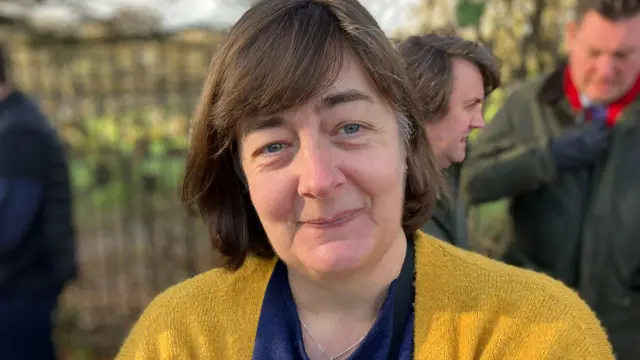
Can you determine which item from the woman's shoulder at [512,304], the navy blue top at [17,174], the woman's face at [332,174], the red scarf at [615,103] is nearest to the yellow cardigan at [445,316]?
the woman's shoulder at [512,304]

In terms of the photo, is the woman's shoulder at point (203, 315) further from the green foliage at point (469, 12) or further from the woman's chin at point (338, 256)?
the green foliage at point (469, 12)

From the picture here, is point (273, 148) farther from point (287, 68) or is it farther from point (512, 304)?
point (512, 304)

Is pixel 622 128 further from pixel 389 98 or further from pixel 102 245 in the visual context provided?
pixel 102 245

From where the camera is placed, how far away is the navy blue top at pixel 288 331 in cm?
145

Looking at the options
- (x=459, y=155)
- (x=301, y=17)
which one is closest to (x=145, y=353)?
(x=301, y=17)

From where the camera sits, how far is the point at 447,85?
196 cm

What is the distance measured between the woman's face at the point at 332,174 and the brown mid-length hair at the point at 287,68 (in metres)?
0.03

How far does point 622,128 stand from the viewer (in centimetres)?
265

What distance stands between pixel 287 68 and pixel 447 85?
2.45 feet

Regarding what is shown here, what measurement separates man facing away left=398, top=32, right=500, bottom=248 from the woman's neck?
0.44 m

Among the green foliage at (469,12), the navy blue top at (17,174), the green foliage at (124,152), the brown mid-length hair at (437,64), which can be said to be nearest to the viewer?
the brown mid-length hair at (437,64)

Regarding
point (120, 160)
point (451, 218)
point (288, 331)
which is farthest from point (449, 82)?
point (120, 160)

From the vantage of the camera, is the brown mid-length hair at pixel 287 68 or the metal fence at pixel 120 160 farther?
the metal fence at pixel 120 160

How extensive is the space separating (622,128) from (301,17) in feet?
5.65
